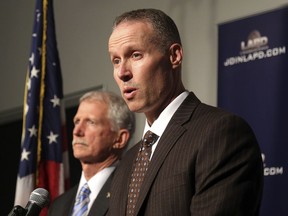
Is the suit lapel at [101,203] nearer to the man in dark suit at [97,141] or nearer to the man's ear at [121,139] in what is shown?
the man in dark suit at [97,141]

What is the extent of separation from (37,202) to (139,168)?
42cm

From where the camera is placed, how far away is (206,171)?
2199 mm

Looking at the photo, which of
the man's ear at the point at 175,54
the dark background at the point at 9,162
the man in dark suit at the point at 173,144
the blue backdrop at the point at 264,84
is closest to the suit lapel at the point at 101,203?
the blue backdrop at the point at 264,84

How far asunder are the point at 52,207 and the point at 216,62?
156 centimetres

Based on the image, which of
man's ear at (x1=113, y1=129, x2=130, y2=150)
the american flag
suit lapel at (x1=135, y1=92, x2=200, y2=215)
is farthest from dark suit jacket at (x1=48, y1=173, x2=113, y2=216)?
suit lapel at (x1=135, y1=92, x2=200, y2=215)

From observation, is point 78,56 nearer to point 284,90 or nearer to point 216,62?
point 216,62

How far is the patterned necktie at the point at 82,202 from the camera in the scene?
A: 4008 mm

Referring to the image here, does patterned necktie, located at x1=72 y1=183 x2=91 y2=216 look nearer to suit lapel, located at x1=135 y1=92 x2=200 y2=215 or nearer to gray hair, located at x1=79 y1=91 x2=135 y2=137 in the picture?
gray hair, located at x1=79 y1=91 x2=135 y2=137

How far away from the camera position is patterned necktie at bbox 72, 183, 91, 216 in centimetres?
401

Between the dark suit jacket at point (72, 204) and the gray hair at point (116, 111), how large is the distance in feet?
1.17

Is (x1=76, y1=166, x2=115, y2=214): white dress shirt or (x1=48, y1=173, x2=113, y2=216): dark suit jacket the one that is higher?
(x1=76, y1=166, x2=115, y2=214): white dress shirt

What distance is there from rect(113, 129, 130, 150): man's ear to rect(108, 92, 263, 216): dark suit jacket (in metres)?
1.86

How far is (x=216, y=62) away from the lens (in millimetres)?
4902

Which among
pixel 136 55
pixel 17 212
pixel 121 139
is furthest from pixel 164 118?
pixel 121 139
